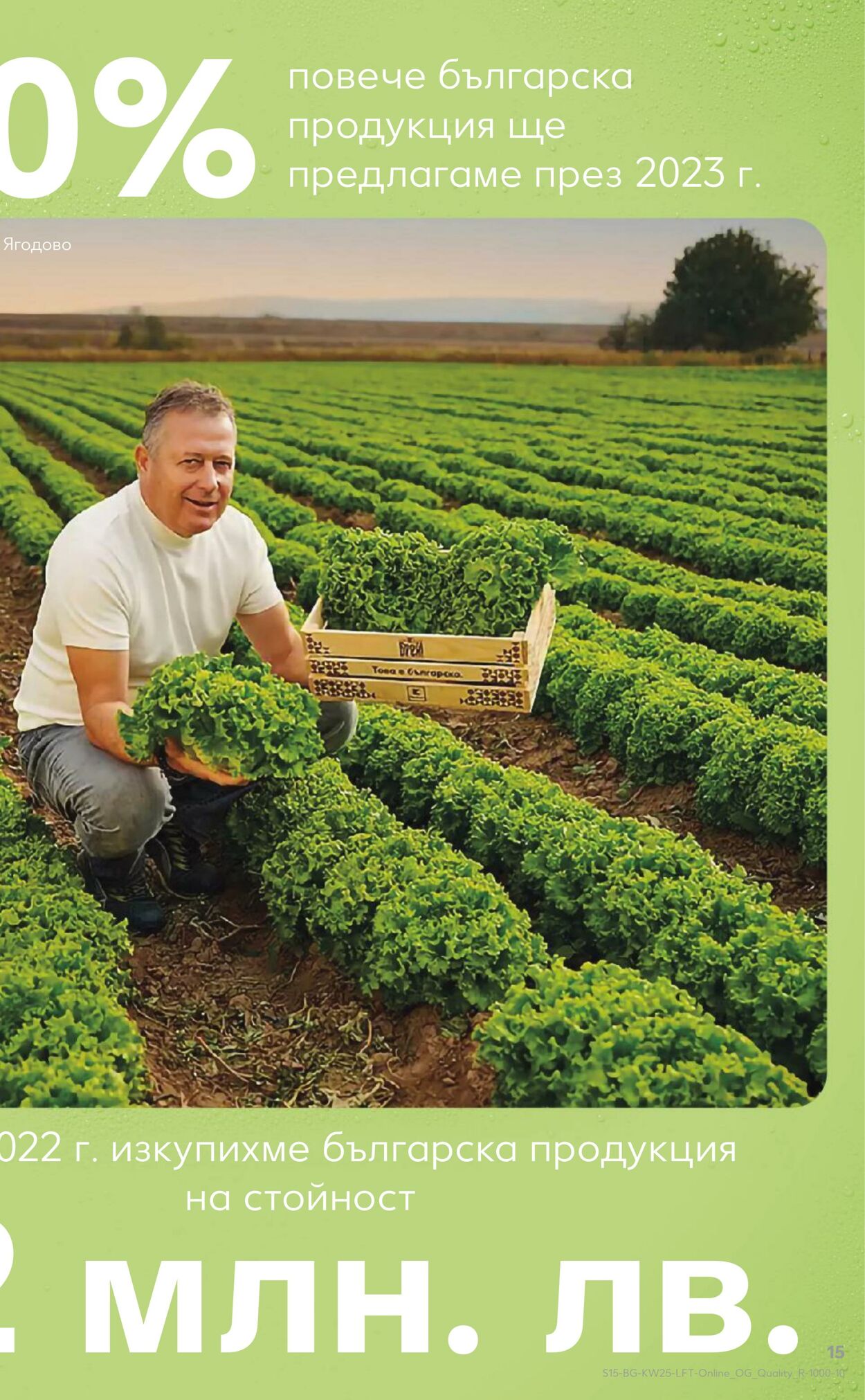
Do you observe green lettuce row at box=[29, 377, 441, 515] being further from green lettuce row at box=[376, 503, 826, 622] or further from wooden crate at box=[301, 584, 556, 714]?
wooden crate at box=[301, 584, 556, 714]

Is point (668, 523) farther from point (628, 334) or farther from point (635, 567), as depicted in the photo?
point (628, 334)

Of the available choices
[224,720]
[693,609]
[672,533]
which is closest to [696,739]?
[693,609]

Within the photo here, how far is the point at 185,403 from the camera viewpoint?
599 centimetres

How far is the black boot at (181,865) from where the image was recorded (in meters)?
7.10

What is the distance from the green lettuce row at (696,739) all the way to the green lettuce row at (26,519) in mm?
6026

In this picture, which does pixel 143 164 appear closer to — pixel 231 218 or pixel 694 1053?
pixel 231 218

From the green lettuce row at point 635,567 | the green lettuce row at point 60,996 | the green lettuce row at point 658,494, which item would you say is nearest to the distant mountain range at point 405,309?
the green lettuce row at point 60,996

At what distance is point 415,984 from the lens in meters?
5.90

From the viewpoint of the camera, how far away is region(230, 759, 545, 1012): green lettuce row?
227 inches

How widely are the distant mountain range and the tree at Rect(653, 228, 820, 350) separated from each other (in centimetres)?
28

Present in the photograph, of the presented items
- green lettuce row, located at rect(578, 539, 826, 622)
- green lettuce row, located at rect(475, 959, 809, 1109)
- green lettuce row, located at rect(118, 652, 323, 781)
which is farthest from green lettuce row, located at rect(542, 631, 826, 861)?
green lettuce row, located at rect(118, 652, 323, 781)

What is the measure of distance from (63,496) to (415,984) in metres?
10.6

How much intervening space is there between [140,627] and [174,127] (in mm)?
2187

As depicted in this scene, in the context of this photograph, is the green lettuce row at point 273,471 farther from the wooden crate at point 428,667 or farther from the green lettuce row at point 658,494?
the wooden crate at point 428,667
